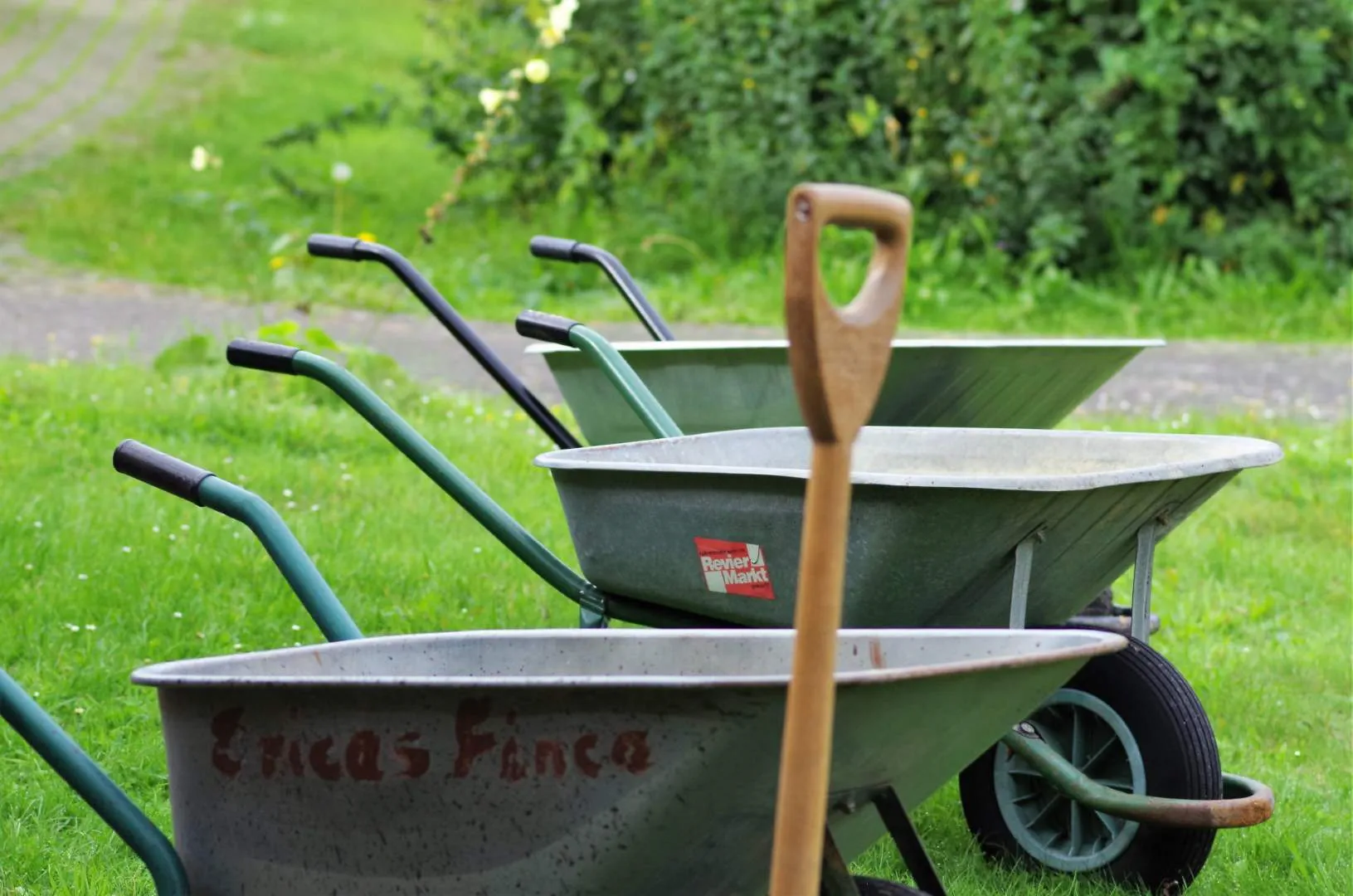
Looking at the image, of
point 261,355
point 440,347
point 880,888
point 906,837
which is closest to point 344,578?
point 261,355

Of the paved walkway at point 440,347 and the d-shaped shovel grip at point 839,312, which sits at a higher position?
the d-shaped shovel grip at point 839,312

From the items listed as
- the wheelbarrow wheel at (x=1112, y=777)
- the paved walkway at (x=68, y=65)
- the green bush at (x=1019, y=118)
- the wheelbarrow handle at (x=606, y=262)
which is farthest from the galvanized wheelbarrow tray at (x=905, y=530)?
the paved walkway at (x=68, y=65)

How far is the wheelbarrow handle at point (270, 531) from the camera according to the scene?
6.46 feet

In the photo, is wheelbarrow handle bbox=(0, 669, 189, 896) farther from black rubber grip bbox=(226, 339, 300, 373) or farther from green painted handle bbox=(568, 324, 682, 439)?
green painted handle bbox=(568, 324, 682, 439)

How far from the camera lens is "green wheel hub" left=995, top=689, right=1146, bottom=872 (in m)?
2.39

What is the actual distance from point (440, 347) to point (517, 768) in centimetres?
548

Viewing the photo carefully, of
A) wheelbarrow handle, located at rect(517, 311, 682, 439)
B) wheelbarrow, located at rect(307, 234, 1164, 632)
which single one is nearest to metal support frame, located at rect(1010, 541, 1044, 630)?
wheelbarrow handle, located at rect(517, 311, 682, 439)

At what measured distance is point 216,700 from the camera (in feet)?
5.10

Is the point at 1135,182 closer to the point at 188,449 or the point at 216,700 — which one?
the point at 188,449

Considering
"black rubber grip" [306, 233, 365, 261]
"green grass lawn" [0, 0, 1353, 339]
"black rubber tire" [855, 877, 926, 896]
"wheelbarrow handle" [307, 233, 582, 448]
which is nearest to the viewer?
"black rubber tire" [855, 877, 926, 896]

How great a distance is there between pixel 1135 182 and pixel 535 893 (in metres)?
6.24

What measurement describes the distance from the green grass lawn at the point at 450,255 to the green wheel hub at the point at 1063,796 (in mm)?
3896

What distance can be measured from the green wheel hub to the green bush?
4.91m

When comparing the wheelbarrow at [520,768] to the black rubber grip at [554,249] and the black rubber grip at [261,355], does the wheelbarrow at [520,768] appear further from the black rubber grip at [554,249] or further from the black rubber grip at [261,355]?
the black rubber grip at [554,249]
